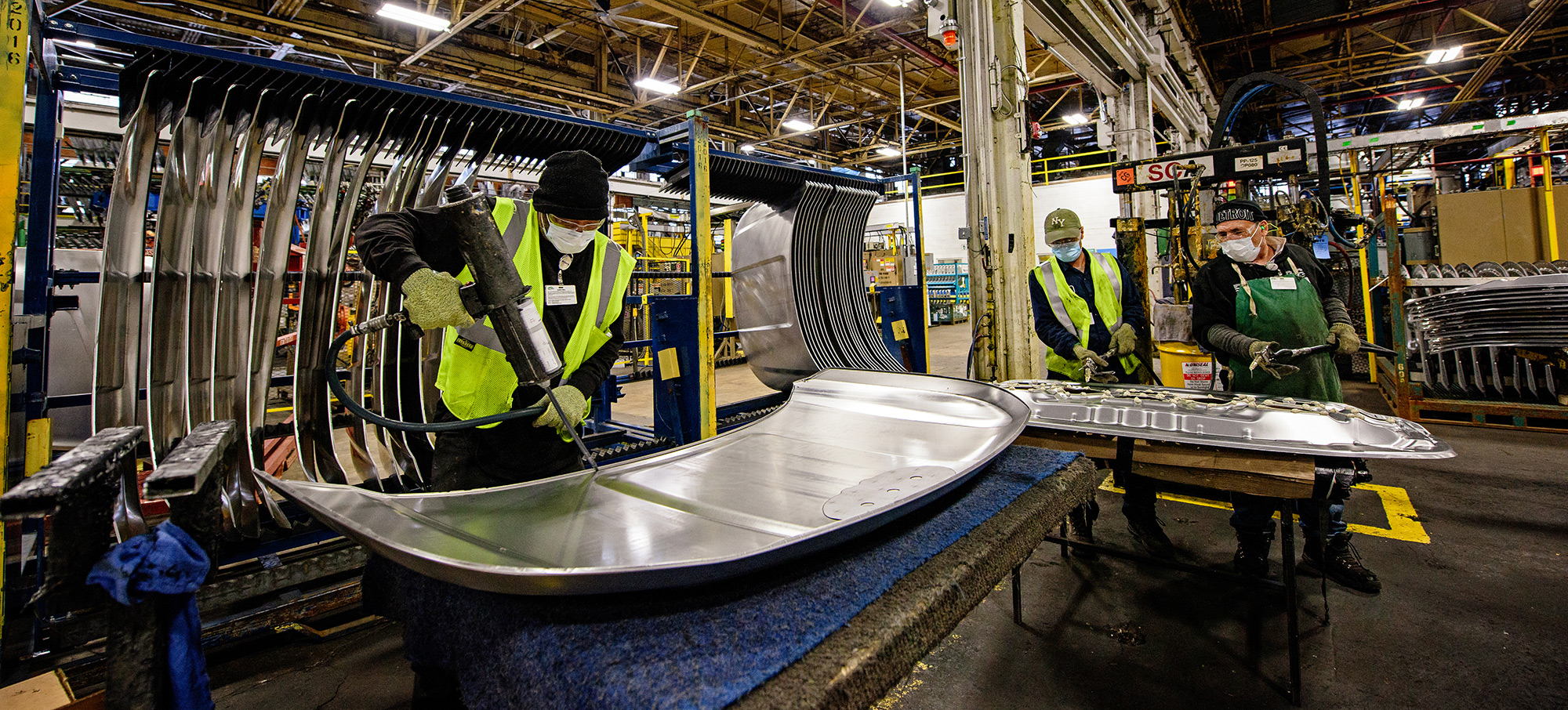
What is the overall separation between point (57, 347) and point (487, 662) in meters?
2.89

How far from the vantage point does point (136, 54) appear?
1.77 metres

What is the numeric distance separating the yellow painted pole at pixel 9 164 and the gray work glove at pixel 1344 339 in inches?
162

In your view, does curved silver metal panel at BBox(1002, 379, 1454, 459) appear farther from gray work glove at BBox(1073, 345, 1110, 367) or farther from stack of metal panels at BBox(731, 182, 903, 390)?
stack of metal panels at BBox(731, 182, 903, 390)

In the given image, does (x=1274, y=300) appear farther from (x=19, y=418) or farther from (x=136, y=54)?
(x=19, y=418)

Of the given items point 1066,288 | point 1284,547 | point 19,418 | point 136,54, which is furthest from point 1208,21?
point 19,418

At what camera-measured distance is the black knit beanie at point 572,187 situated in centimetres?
174

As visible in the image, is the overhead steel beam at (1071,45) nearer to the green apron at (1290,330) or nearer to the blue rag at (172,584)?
the green apron at (1290,330)

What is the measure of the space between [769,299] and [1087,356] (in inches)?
70.4

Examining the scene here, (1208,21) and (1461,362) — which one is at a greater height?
(1208,21)

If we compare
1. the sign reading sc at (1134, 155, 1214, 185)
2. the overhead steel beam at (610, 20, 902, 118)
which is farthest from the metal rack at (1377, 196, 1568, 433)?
the overhead steel beam at (610, 20, 902, 118)

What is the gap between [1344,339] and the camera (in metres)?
2.45

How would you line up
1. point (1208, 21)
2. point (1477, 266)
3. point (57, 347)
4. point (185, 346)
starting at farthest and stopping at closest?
point (1208, 21)
point (1477, 266)
point (57, 347)
point (185, 346)

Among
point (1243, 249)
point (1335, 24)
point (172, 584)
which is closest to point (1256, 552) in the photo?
point (1243, 249)

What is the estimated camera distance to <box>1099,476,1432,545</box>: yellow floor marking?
9.62 feet
